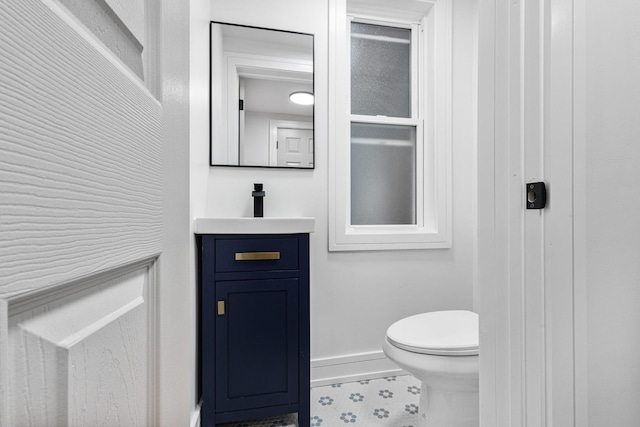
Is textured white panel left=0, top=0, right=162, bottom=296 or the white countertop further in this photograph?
the white countertop

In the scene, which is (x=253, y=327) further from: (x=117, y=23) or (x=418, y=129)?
(x=418, y=129)

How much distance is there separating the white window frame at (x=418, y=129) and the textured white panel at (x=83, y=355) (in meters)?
1.41

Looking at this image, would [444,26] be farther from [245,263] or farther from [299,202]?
[245,263]

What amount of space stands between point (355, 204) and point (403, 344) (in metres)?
0.92

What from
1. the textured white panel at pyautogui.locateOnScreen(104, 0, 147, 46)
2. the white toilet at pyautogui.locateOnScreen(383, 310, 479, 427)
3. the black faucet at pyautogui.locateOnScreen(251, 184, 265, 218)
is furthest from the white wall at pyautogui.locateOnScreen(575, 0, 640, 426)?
the black faucet at pyautogui.locateOnScreen(251, 184, 265, 218)

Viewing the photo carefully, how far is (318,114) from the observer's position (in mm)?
1737

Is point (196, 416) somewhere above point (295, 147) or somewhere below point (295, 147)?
below

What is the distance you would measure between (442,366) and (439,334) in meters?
0.23

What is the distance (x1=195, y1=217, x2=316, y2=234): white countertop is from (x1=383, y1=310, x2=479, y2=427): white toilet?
555 mm

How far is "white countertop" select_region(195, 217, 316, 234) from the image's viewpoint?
122 cm

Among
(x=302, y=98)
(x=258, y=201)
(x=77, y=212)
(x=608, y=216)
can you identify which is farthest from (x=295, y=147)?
(x=77, y=212)

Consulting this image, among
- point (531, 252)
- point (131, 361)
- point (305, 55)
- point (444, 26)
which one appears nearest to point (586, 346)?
point (531, 252)

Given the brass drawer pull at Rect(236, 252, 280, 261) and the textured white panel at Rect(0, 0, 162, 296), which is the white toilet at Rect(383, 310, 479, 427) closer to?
the brass drawer pull at Rect(236, 252, 280, 261)

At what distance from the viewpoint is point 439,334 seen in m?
1.26
